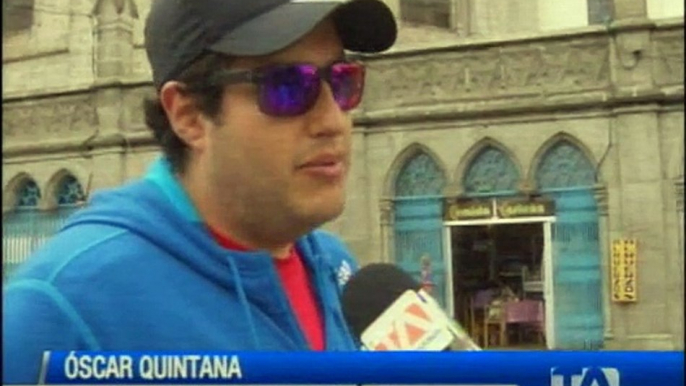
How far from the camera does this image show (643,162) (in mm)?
1859

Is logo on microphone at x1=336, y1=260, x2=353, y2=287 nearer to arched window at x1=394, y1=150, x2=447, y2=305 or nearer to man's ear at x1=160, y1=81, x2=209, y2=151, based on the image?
arched window at x1=394, y1=150, x2=447, y2=305

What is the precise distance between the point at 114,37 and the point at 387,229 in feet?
1.91

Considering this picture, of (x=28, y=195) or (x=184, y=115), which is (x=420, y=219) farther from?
(x=28, y=195)

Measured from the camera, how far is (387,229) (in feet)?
6.50

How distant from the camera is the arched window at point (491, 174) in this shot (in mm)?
1898

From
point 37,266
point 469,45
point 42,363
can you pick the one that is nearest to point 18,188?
point 37,266

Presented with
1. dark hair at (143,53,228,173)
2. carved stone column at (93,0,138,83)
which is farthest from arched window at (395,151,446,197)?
carved stone column at (93,0,138,83)

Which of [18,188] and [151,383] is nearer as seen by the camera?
[151,383]

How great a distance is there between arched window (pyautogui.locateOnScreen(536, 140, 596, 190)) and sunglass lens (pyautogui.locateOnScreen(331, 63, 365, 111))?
0.33m

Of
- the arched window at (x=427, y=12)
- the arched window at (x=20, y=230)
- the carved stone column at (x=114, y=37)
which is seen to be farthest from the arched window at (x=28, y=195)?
the arched window at (x=427, y=12)

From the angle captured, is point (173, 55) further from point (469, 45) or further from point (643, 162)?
point (643, 162)

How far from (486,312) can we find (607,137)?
0.34 m

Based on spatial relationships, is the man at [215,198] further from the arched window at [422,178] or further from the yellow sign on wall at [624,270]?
the yellow sign on wall at [624,270]

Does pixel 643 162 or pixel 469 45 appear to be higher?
pixel 469 45
